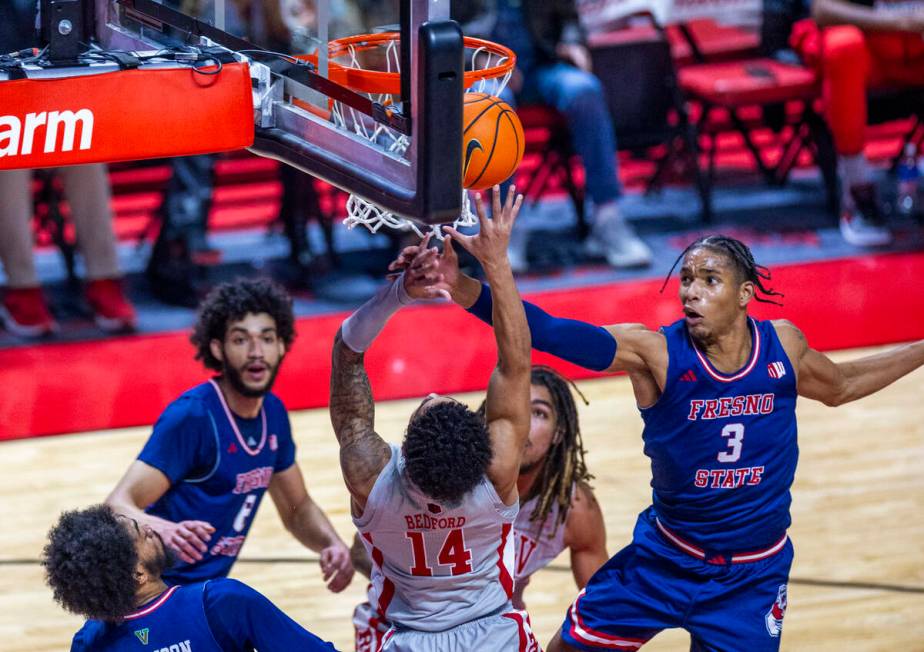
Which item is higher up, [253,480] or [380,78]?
[380,78]

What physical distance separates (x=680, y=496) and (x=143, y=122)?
2118mm

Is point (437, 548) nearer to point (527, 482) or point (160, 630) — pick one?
point (160, 630)

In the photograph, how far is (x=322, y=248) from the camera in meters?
9.73

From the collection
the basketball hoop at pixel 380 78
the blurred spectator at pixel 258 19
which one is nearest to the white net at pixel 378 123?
the basketball hoop at pixel 380 78

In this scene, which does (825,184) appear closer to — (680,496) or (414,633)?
(680,496)

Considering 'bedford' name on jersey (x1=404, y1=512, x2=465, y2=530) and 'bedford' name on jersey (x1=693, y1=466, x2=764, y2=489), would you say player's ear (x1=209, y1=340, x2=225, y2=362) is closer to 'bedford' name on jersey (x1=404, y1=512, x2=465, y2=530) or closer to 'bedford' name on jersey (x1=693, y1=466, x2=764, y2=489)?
'bedford' name on jersey (x1=404, y1=512, x2=465, y2=530)

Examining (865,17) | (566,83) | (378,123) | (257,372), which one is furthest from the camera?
(865,17)

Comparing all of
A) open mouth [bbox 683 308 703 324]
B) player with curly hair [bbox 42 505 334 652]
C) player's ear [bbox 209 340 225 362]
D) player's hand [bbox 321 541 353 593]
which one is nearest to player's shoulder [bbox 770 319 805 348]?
open mouth [bbox 683 308 703 324]

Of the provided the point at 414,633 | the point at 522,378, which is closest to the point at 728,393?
the point at 522,378

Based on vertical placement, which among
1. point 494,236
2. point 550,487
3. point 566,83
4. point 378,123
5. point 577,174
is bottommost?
point 577,174

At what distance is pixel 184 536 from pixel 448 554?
2.71ft

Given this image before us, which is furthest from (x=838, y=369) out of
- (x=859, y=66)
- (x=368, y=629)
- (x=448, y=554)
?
(x=859, y=66)

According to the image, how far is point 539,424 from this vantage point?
480 cm

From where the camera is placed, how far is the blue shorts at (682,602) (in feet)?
14.1
